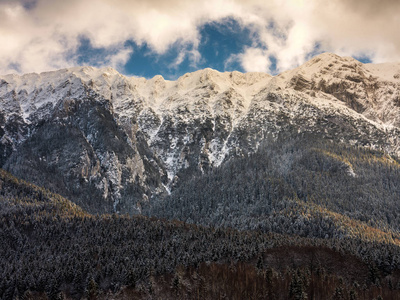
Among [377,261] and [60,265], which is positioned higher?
[377,261]

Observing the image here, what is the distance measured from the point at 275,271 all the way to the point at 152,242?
2713 inches

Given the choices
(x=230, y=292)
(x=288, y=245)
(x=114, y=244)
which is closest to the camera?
(x=230, y=292)

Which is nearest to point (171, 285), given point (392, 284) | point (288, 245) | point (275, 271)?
point (275, 271)

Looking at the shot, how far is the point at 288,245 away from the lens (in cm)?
16275

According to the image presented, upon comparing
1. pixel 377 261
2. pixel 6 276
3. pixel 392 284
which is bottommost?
pixel 6 276

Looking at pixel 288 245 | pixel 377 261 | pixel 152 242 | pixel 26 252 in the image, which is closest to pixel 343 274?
pixel 377 261

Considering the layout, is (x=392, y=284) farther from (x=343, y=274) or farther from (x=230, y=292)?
(x=230, y=292)

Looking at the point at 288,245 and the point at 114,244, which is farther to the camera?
the point at 114,244

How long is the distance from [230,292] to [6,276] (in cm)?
9302

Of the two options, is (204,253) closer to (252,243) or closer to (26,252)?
(252,243)

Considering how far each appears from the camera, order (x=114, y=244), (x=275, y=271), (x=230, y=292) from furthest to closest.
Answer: (x=114, y=244)
(x=275, y=271)
(x=230, y=292)

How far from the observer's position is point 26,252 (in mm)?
181250

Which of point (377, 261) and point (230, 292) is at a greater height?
point (377, 261)

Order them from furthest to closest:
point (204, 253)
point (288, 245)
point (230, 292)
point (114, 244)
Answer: point (114, 244) < point (288, 245) < point (204, 253) < point (230, 292)
